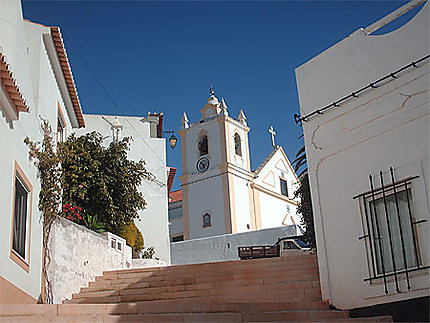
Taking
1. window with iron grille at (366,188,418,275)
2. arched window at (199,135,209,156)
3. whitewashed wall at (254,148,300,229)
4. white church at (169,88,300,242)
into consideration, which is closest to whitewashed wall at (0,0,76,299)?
window with iron grille at (366,188,418,275)

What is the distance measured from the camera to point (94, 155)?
15672 mm

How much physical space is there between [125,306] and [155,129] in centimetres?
1525

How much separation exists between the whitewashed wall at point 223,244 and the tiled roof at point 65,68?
1103cm

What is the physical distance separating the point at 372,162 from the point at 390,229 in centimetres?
106

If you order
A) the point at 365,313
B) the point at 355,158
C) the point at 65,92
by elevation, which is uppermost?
the point at 65,92

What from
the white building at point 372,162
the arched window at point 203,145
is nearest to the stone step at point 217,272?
the white building at point 372,162

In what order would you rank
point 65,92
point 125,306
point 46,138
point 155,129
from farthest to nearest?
1. point 155,129
2. point 65,92
3. point 46,138
4. point 125,306

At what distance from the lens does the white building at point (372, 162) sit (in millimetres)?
9047

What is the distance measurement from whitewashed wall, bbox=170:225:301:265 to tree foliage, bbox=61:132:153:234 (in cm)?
992

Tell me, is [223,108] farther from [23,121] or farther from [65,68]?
[23,121]

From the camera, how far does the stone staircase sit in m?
8.33

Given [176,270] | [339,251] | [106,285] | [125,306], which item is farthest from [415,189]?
[106,285]

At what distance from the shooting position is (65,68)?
46.2 ft

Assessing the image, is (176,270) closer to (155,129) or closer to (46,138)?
(46,138)
